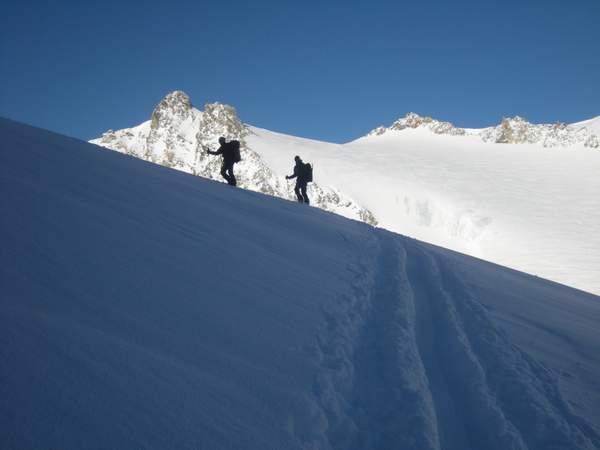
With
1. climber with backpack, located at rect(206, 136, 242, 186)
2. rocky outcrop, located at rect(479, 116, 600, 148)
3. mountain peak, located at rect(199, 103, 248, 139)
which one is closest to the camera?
climber with backpack, located at rect(206, 136, 242, 186)

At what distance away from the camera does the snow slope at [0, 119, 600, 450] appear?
205 centimetres

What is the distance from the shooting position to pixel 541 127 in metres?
94.4

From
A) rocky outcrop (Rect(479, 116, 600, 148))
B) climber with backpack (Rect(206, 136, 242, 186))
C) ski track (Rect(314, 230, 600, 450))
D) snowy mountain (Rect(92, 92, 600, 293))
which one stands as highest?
rocky outcrop (Rect(479, 116, 600, 148))

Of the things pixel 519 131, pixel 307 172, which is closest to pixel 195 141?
pixel 519 131

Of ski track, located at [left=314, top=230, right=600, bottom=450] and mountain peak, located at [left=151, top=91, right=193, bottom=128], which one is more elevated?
mountain peak, located at [left=151, top=91, right=193, bottom=128]

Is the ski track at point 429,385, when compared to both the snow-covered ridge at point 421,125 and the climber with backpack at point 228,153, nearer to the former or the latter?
the climber with backpack at point 228,153

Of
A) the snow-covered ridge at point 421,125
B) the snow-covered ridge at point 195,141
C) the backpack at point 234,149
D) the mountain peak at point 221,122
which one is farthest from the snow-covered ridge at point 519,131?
the backpack at point 234,149

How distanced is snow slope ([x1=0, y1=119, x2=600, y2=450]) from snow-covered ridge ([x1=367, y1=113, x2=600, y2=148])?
293 feet

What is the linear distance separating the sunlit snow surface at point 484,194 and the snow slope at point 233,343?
2673 cm

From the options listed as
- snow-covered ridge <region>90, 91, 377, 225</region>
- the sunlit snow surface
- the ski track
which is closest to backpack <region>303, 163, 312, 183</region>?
the ski track

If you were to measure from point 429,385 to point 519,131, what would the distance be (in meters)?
108

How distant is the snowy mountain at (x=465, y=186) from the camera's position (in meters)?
34.2

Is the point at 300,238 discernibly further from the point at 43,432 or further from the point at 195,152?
the point at 195,152

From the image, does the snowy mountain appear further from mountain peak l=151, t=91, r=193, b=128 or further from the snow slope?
the snow slope
